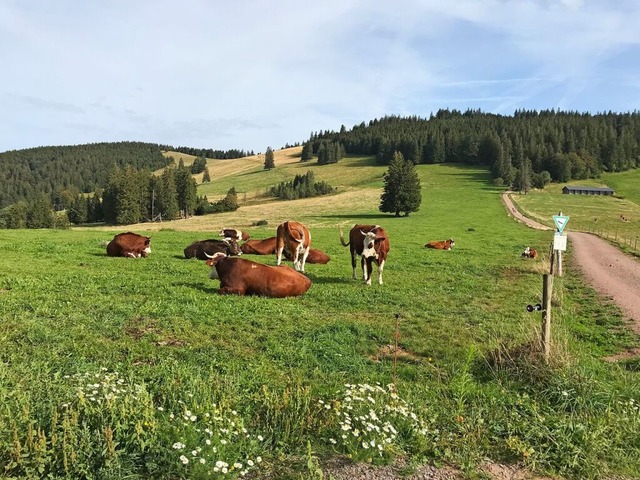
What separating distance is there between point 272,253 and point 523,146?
11716 cm

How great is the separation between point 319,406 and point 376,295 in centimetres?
793

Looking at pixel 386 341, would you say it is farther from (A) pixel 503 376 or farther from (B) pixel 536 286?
(B) pixel 536 286

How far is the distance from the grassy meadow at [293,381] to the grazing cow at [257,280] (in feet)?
1.84

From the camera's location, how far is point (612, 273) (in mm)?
19891

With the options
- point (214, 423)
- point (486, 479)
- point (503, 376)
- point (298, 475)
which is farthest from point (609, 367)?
point (214, 423)

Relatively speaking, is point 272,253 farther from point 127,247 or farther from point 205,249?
point 127,247

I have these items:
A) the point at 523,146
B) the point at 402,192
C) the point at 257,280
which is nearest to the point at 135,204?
the point at 402,192

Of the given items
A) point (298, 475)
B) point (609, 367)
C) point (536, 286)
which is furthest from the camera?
point (536, 286)

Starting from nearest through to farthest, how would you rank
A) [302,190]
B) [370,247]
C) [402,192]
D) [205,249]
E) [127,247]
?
1. [370,247]
2. [127,247]
3. [205,249]
4. [402,192]
5. [302,190]

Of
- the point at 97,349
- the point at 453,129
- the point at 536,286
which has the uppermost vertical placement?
the point at 453,129

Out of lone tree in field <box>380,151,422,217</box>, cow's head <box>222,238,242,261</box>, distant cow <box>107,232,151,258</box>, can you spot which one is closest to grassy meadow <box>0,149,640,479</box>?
distant cow <box>107,232,151,258</box>

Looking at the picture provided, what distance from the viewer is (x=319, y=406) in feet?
18.2

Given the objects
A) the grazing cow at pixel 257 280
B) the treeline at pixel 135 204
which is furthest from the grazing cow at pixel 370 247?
the treeline at pixel 135 204

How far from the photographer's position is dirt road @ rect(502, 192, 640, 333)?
1387cm
